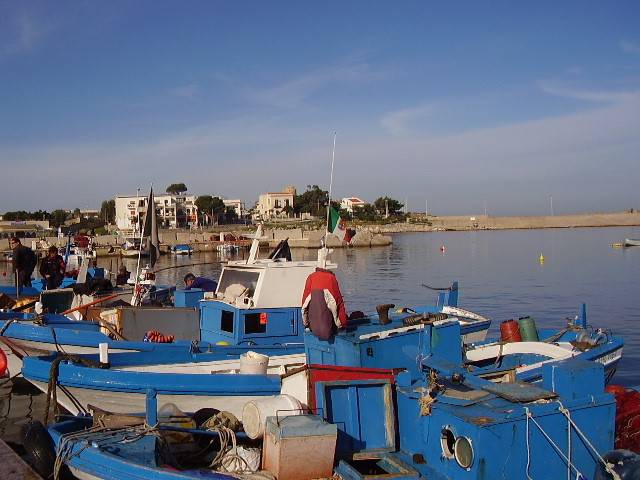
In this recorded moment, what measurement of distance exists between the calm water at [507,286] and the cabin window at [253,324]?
3840mm

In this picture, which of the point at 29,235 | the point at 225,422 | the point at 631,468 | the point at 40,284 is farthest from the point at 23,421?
the point at 29,235

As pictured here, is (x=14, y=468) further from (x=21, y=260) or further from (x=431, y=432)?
(x=21, y=260)

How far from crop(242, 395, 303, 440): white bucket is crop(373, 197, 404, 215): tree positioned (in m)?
146

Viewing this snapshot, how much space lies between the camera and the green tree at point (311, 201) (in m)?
146

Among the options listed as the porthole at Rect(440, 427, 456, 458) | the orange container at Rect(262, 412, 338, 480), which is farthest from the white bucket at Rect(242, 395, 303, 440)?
the porthole at Rect(440, 427, 456, 458)

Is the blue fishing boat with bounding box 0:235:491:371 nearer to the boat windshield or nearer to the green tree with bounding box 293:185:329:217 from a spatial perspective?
the boat windshield

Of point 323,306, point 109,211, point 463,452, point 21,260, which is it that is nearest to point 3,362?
point 21,260

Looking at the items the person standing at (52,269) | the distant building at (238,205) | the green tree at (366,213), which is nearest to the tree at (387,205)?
the green tree at (366,213)

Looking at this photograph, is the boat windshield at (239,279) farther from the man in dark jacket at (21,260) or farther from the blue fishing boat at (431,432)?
the man in dark jacket at (21,260)

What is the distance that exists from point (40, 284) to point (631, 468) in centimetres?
2188

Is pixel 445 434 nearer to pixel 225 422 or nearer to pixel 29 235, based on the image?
pixel 225 422

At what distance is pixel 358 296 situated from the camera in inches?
1448

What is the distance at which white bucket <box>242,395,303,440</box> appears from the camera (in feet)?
24.0

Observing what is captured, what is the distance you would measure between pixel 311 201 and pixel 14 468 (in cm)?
14146
